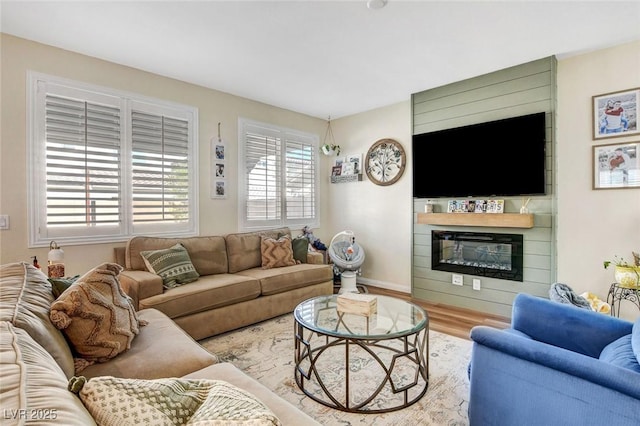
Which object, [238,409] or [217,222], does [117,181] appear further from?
[238,409]

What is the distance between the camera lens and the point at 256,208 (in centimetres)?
441

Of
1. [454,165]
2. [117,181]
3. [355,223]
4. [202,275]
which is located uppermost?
[454,165]

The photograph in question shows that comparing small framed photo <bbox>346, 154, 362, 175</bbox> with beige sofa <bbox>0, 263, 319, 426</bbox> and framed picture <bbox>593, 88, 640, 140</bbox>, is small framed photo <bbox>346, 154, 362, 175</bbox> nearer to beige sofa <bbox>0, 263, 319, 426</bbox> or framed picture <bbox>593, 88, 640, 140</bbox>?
framed picture <bbox>593, 88, 640, 140</bbox>

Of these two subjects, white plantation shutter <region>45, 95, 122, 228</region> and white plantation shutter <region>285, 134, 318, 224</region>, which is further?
white plantation shutter <region>285, 134, 318, 224</region>

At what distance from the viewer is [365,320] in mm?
2260

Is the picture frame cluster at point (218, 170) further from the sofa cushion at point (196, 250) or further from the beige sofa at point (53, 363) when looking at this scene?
the beige sofa at point (53, 363)

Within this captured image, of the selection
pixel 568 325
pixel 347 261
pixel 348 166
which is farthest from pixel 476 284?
pixel 348 166

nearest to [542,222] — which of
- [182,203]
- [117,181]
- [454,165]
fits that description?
[454,165]

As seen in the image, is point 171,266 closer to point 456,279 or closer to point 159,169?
point 159,169

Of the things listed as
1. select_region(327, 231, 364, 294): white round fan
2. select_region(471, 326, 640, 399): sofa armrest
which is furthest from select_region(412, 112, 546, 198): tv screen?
select_region(471, 326, 640, 399): sofa armrest

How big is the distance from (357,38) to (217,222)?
267cm

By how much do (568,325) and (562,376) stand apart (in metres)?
0.63

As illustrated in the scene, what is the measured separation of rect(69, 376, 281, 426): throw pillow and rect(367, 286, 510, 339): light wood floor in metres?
2.71

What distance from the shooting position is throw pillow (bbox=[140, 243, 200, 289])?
288cm
